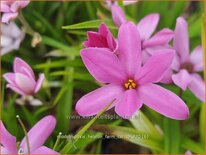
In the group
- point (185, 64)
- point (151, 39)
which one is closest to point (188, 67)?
point (185, 64)

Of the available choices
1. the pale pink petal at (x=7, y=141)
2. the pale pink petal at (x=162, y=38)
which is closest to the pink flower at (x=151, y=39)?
the pale pink petal at (x=162, y=38)

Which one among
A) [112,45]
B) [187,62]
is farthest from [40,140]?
[187,62]

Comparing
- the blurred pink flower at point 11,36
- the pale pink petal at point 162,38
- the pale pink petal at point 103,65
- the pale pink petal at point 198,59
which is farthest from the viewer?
the blurred pink flower at point 11,36

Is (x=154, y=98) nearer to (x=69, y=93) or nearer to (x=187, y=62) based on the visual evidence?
(x=187, y=62)

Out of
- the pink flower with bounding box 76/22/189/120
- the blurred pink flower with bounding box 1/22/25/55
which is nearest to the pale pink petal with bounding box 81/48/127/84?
the pink flower with bounding box 76/22/189/120

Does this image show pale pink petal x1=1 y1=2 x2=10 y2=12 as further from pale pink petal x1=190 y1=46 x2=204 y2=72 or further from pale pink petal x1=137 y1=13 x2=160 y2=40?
pale pink petal x1=190 y1=46 x2=204 y2=72

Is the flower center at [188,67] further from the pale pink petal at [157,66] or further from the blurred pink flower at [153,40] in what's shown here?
the pale pink petal at [157,66]

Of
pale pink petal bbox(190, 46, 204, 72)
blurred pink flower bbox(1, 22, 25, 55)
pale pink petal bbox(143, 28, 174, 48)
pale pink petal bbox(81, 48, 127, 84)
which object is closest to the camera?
pale pink petal bbox(81, 48, 127, 84)
